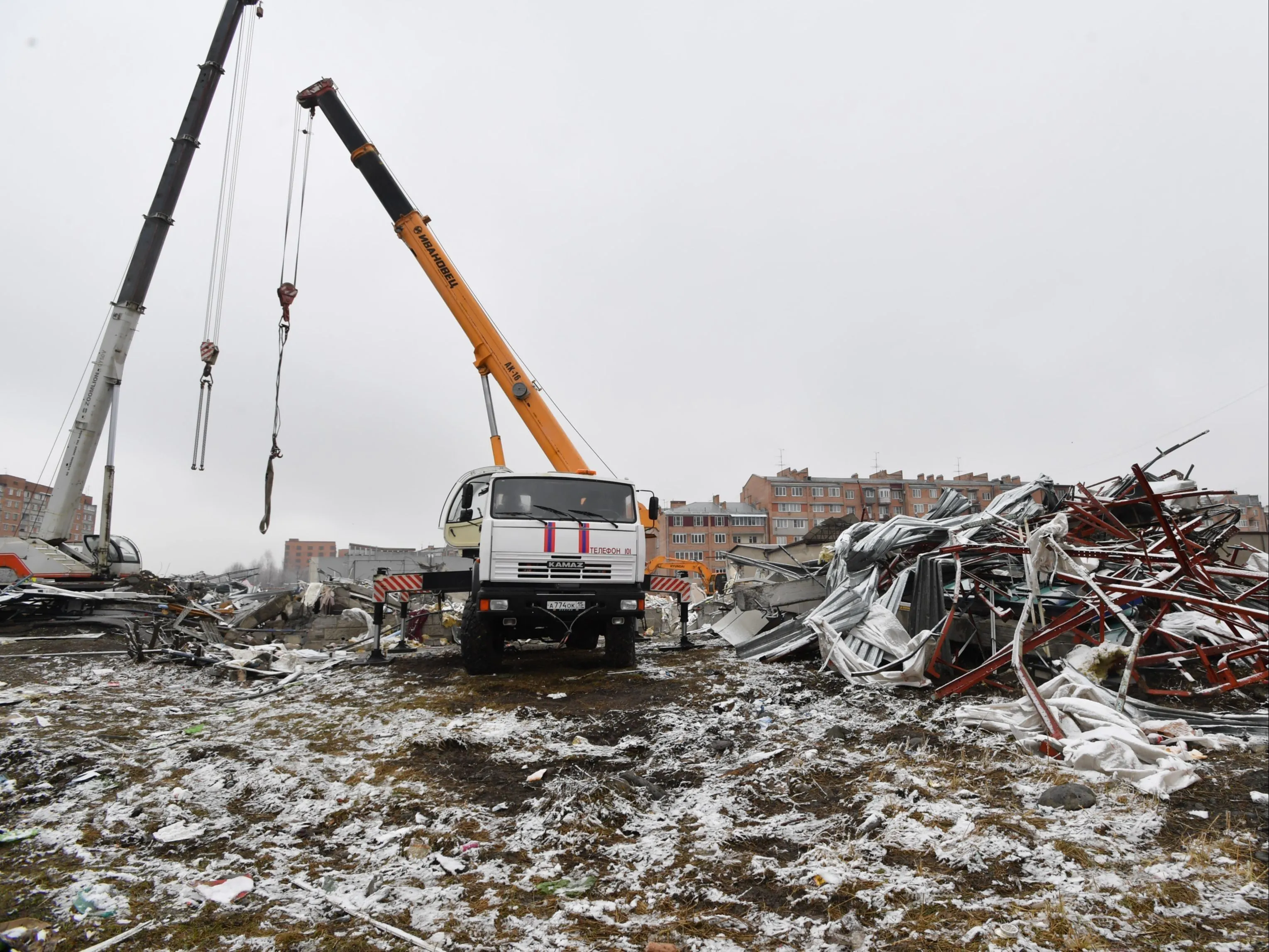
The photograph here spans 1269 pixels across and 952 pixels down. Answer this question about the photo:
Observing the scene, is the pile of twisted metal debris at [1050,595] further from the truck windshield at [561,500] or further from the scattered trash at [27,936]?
the scattered trash at [27,936]

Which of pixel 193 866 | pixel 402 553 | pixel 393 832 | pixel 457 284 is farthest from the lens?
pixel 402 553

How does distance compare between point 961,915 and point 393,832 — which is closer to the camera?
point 961,915

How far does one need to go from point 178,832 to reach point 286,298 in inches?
407

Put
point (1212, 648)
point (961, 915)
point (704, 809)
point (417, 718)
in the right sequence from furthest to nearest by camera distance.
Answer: point (417, 718) < point (1212, 648) < point (704, 809) < point (961, 915)

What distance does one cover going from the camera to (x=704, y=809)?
3.56 meters

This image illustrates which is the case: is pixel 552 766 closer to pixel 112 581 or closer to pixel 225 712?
pixel 225 712

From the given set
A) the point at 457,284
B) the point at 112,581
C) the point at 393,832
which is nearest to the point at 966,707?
the point at 393,832

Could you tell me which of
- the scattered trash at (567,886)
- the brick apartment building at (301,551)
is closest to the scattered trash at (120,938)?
the scattered trash at (567,886)

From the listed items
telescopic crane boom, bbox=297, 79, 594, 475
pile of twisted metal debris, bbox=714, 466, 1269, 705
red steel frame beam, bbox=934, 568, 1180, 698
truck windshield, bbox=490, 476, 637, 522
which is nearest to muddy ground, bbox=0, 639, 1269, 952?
red steel frame beam, bbox=934, 568, 1180, 698

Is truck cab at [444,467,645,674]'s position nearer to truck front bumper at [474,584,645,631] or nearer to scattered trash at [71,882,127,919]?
truck front bumper at [474,584,645,631]

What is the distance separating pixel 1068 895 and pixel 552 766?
2.86m

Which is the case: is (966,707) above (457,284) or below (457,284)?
below

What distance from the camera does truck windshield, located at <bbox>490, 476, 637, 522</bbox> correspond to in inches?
308

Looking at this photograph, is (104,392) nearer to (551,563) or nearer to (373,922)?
(551,563)
